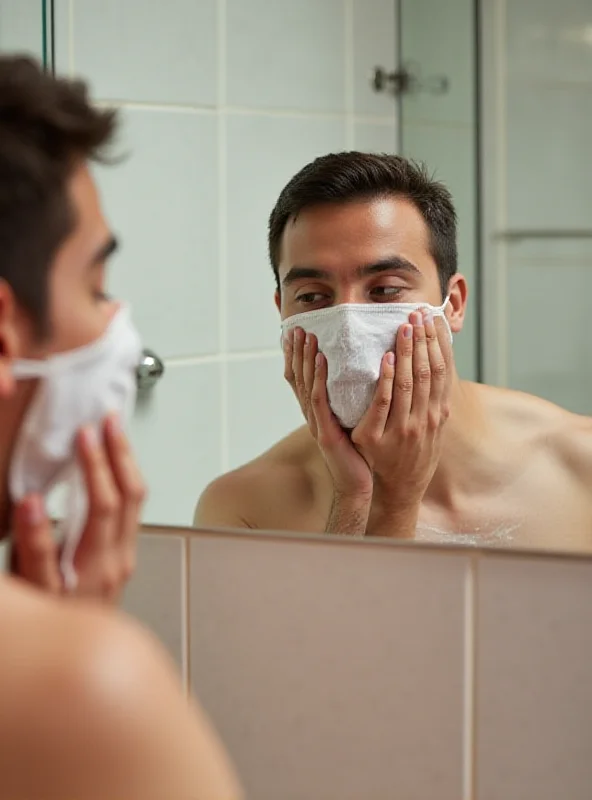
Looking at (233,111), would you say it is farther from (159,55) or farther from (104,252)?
Result: (104,252)

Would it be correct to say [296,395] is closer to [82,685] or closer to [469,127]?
[469,127]

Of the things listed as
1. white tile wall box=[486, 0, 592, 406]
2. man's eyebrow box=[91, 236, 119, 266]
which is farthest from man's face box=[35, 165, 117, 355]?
white tile wall box=[486, 0, 592, 406]

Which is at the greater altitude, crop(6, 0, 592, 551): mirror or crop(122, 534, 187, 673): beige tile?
crop(6, 0, 592, 551): mirror

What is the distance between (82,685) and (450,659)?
0.36 m

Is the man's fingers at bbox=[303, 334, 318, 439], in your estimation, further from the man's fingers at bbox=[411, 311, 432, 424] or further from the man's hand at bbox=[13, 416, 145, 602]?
the man's hand at bbox=[13, 416, 145, 602]

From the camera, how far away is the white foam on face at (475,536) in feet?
2.78

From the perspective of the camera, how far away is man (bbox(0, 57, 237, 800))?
0.56 meters

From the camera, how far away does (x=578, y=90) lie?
2.73 ft

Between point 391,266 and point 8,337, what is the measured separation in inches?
12.5

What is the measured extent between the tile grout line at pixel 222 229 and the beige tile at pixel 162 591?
0.09 meters

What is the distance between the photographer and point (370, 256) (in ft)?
2.85

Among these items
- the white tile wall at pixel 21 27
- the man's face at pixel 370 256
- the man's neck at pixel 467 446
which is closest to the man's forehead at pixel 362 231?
the man's face at pixel 370 256

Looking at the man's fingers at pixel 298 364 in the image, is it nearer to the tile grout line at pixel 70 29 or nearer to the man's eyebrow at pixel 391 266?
the man's eyebrow at pixel 391 266

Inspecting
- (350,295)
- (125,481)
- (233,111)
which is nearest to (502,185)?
(350,295)
